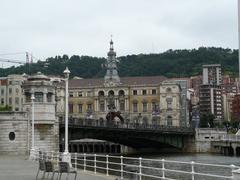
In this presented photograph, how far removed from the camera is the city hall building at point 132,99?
154 metres

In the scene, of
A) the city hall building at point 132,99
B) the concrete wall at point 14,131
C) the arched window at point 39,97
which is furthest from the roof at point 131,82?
the concrete wall at point 14,131

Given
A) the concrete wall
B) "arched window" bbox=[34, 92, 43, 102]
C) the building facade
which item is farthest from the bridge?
the building facade

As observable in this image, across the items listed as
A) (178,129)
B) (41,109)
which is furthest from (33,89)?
(178,129)

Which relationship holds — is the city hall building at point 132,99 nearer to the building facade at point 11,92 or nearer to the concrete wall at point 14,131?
the building facade at point 11,92

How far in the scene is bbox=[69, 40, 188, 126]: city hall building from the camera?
153875mm

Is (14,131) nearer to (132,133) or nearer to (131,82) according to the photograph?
(132,133)

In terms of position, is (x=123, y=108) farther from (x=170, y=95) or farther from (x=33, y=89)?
(x=33, y=89)

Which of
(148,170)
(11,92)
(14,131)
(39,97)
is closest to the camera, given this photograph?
A: (148,170)

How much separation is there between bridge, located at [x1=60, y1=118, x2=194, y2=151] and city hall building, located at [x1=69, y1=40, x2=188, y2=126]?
49002mm

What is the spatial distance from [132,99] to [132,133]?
74497mm

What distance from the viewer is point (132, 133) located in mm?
84875

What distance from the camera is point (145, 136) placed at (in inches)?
3465

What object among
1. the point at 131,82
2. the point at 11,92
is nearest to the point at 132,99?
the point at 131,82

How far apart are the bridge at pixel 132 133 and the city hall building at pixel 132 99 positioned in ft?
161
